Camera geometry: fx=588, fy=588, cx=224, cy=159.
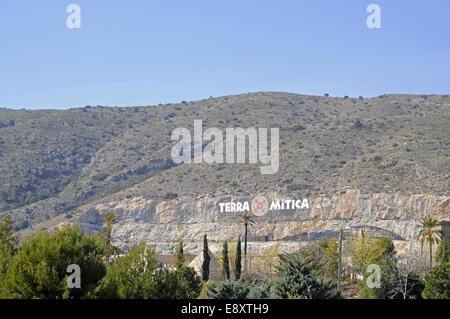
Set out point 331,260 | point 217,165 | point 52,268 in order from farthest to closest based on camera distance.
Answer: point 217,165 → point 331,260 → point 52,268

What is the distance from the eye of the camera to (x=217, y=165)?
126m

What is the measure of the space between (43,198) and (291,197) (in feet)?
191

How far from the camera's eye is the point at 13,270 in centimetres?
2784

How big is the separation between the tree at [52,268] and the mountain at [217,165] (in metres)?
75.4

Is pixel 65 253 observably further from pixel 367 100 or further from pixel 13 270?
pixel 367 100

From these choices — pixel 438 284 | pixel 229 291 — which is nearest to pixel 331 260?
pixel 438 284

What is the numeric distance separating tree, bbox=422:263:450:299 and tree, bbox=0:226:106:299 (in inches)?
865

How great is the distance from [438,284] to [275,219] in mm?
63976

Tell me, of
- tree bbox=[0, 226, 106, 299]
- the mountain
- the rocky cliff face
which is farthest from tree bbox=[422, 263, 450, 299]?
the mountain

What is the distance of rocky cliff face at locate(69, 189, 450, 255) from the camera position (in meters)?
94.1

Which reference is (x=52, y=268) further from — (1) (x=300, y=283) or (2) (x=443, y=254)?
(2) (x=443, y=254)

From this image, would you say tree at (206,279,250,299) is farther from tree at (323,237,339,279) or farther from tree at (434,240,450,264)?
tree at (323,237,339,279)

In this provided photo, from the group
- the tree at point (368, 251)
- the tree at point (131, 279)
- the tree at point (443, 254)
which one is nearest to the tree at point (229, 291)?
the tree at point (131, 279)

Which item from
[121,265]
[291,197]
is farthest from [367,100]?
[121,265]
